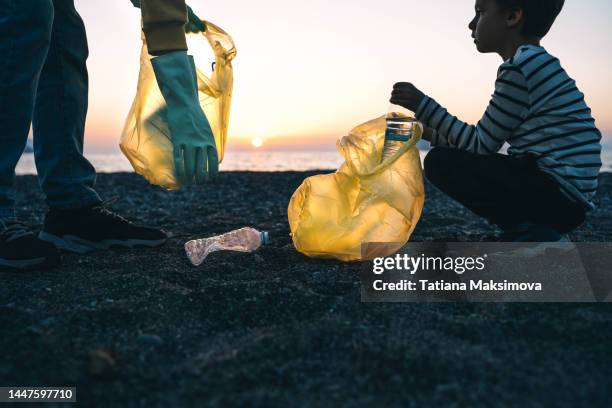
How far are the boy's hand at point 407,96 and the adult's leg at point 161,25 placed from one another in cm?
104

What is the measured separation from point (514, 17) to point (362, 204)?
1.08 metres

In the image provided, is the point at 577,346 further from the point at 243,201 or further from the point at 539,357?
the point at 243,201

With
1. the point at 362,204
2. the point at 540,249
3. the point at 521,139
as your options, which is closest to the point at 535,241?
the point at 540,249

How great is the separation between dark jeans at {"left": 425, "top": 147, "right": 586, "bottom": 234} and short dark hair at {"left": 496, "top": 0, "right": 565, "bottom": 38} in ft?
1.94

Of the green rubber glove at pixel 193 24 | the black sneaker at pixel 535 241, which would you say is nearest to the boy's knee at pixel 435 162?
the black sneaker at pixel 535 241

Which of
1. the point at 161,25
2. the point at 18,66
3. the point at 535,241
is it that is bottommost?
the point at 535,241

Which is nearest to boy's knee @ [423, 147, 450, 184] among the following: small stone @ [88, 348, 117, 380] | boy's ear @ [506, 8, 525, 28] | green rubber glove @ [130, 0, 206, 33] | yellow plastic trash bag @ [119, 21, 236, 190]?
boy's ear @ [506, 8, 525, 28]

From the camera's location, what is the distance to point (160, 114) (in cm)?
198

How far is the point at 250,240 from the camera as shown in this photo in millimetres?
2434

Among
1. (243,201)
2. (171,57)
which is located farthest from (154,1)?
(243,201)

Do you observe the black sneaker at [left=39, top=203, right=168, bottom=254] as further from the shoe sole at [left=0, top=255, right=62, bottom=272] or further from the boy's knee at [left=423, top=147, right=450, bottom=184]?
the boy's knee at [left=423, top=147, right=450, bottom=184]

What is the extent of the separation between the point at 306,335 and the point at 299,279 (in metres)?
0.54

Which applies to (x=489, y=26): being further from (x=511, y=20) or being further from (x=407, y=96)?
(x=407, y=96)

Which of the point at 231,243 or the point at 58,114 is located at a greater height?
the point at 58,114
